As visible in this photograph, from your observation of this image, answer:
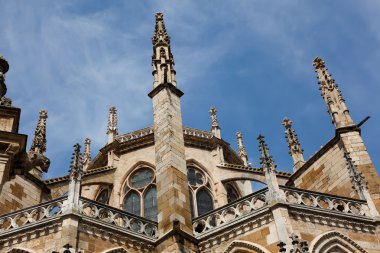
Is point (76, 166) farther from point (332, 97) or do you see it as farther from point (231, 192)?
point (231, 192)

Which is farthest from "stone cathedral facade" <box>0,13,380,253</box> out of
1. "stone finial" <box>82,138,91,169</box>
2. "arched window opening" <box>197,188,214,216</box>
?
"stone finial" <box>82,138,91,169</box>

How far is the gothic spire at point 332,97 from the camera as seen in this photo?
1552 cm

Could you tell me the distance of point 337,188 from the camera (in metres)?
14.9

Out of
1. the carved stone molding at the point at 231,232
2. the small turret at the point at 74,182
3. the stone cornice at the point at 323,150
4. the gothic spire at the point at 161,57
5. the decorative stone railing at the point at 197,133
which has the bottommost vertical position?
the carved stone molding at the point at 231,232

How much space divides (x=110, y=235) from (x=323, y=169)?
7.30 metres

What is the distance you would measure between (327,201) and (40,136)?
33.4 ft

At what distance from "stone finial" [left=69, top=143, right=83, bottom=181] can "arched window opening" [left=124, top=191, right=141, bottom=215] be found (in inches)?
274

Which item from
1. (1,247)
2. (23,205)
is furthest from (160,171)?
(23,205)

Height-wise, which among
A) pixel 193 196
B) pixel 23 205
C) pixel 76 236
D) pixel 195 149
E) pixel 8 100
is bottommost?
pixel 76 236

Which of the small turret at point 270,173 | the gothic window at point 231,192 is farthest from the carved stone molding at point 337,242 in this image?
the gothic window at point 231,192

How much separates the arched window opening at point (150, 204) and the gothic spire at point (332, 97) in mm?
7107

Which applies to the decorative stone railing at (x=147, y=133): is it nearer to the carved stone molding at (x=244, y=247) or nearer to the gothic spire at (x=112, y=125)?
the gothic spire at (x=112, y=125)

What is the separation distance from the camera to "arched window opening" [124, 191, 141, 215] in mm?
19078

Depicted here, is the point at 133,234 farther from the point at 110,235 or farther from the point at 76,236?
the point at 76,236
